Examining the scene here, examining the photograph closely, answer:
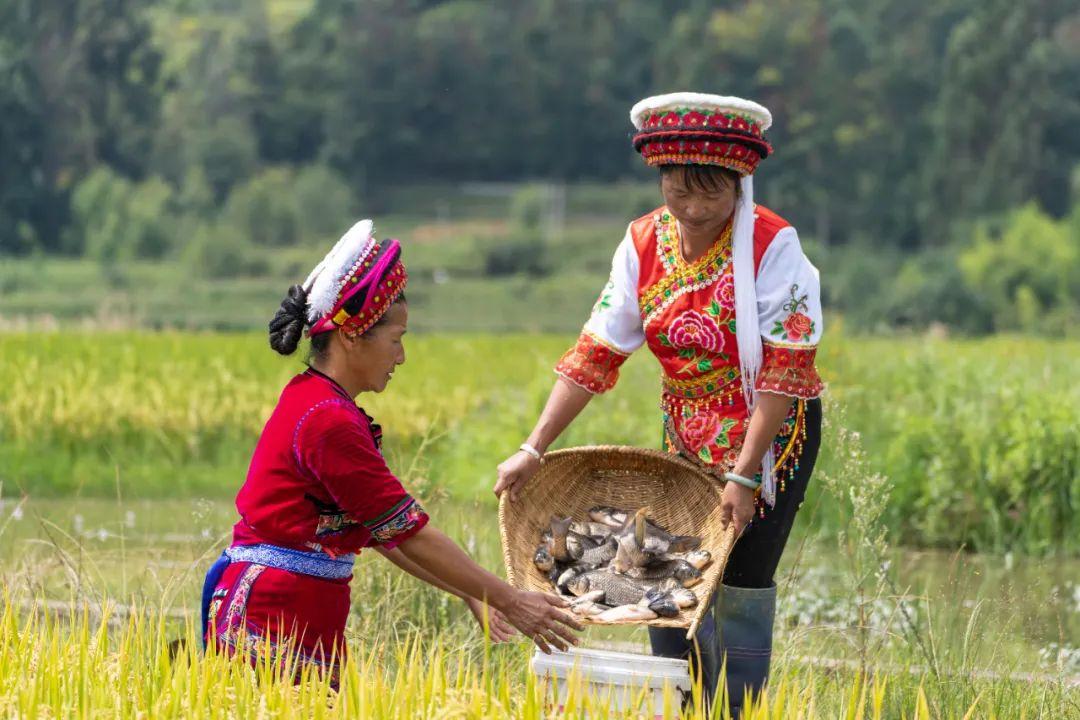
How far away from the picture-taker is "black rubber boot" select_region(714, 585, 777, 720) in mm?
4156

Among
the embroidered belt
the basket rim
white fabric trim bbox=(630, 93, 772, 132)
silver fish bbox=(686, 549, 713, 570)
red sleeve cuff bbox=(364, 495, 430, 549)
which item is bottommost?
silver fish bbox=(686, 549, 713, 570)

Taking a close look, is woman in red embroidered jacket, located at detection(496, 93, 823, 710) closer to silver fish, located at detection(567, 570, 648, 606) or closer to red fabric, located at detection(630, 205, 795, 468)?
red fabric, located at detection(630, 205, 795, 468)

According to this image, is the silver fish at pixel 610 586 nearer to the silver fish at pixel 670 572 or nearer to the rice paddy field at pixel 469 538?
the silver fish at pixel 670 572

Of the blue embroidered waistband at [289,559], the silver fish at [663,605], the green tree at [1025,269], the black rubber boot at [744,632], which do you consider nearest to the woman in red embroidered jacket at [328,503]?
Answer: the blue embroidered waistband at [289,559]

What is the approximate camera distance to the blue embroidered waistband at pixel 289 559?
355 centimetres

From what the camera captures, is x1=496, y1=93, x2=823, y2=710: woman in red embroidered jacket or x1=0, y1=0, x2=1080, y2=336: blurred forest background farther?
x1=0, y1=0, x2=1080, y2=336: blurred forest background

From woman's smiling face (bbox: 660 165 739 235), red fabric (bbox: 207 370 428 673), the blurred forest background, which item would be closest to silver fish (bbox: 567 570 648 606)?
red fabric (bbox: 207 370 428 673)

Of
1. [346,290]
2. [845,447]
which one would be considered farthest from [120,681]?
[845,447]

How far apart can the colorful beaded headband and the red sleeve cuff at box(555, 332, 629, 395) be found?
554 mm

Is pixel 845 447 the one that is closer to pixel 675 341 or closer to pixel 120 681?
pixel 675 341

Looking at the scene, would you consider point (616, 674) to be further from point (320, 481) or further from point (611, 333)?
point (611, 333)

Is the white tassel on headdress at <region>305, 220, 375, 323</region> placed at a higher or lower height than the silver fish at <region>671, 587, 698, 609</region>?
higher

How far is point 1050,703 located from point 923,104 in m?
54.4

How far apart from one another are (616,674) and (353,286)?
1018 millimetres
